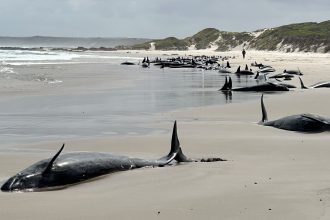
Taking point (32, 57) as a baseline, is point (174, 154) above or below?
above

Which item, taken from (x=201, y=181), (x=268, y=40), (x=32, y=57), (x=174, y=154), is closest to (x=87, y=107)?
(x=174, y=154)

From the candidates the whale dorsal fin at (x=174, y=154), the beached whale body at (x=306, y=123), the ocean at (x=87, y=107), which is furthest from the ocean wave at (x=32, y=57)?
the whale dorsal fin at (x=174, y=154)

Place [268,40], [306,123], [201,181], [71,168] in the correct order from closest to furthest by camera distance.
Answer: [201,181], [71,168], [306,123], [268,40]

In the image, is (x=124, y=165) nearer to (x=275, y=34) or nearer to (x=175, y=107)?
(x=175, y=107)

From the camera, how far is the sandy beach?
13.9 ft

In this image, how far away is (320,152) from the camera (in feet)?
22.3

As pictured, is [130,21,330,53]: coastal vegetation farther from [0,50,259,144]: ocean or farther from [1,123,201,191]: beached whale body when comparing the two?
[1,123,201,191]: beached whale body

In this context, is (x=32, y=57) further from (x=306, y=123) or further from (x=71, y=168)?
(x=71, y=168)

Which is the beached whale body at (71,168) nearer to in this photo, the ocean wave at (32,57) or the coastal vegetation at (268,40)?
the ocean wave at (32,57)

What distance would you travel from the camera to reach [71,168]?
5758mm

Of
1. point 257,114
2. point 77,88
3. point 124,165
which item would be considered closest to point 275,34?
point 77,88

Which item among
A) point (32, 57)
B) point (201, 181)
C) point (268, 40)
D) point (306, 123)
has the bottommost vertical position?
point (268, 40)

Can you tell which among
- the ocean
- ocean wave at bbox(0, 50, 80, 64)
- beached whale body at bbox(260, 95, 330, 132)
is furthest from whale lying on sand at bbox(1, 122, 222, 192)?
ocean wave at bbox(0, 50, 80, 64)

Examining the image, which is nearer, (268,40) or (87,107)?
(87,107)
